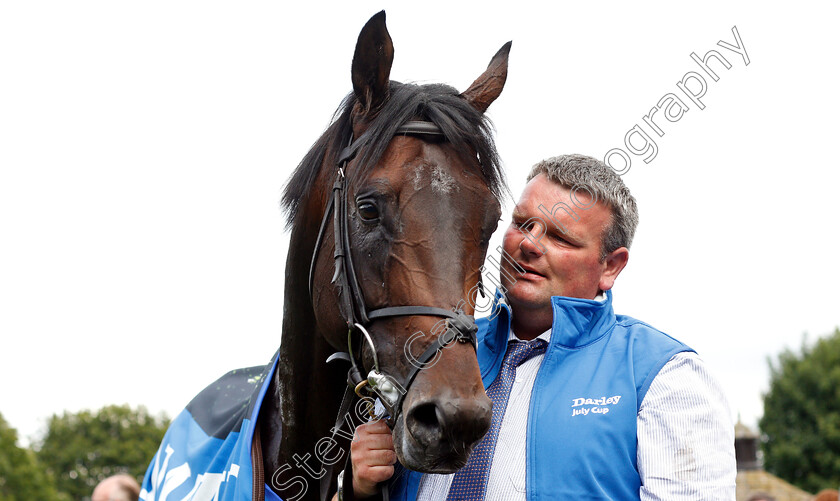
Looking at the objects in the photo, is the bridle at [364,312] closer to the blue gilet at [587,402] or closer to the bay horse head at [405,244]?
the bay horse head at [405,244]

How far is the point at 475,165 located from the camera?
2861 millimetres

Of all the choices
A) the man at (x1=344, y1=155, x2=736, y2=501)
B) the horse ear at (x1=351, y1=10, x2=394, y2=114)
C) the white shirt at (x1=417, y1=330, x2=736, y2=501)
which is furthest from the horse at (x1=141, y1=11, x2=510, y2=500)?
the white shirt at (x1=417, y1=330, x2=736, y2=501)

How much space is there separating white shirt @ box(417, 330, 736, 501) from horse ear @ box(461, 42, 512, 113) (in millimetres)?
1428

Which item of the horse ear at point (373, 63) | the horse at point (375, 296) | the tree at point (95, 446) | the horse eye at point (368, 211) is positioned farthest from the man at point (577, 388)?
the tree at point (95, 446)

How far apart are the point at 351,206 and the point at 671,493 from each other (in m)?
1.58

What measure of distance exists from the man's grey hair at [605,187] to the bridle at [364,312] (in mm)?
648

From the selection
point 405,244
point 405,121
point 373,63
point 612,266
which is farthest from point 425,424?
point 373,63

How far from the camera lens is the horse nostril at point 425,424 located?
2225 mm

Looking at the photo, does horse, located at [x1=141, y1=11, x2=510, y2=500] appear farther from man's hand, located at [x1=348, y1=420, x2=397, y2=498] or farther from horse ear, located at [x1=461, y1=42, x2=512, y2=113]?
man's hand, located at [x1=348, y1=420, x2=397, y2=498]

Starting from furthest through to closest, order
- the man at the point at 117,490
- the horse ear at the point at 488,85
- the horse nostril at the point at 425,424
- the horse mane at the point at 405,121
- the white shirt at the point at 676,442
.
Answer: the man at the point at 117,490 → the horse ear at the point at 488,85 → the horse mane at the point at 405,121 → the white shirt at the point at 676,442 → the horse nostril at the point at 425,424

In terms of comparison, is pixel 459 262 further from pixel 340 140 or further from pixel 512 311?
pixel 340 140

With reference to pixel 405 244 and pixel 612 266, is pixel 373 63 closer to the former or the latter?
pixel 405 244

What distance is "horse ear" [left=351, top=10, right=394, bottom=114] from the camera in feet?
9.34

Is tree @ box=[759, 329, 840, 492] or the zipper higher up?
the zipper
